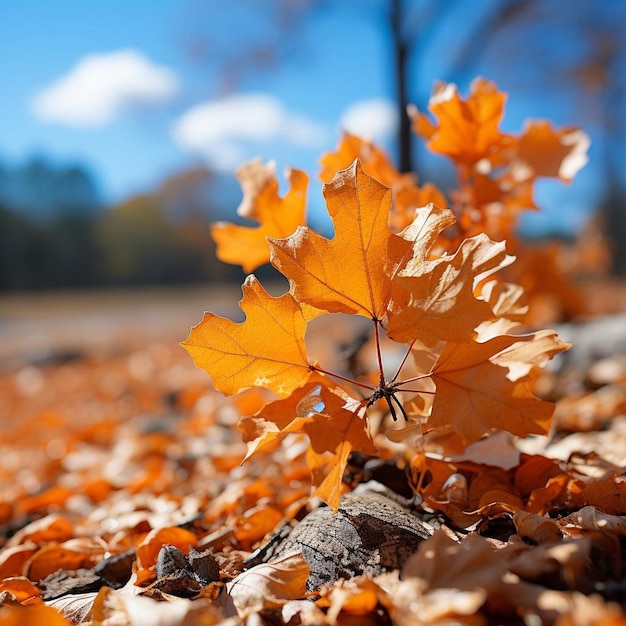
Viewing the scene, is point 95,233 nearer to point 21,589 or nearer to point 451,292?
point 21,589

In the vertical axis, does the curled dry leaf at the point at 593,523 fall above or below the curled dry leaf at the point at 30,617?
below

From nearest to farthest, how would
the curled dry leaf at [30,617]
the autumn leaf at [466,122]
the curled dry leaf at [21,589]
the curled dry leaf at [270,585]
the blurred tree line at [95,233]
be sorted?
the curled dry leaf at [30,617] → the curled dry leaf at [270,585] → the curled dry leaf at [21,589] → the autumn leaf at [466,122] → the blurred tree line at [95,233]

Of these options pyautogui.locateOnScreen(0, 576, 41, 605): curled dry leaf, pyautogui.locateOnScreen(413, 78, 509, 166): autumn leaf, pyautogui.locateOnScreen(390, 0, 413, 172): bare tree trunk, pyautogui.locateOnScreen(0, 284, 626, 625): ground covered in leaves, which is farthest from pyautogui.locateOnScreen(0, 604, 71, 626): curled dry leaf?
pyautogui.locateOnScreen(390, 0, 413, 172): bare tree trunk

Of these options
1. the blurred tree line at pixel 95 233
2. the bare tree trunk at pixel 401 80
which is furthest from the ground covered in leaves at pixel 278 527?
the blurred tree line at pixel 95 233

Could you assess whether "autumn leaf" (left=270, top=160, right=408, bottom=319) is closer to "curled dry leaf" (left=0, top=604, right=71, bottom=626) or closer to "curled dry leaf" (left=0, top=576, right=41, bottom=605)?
"curled dry leaf" (left=0, top=604, right=71, bottom=626)

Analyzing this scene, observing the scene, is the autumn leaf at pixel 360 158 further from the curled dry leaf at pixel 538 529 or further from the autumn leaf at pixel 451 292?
the curled dry leaf at pixel 538 529

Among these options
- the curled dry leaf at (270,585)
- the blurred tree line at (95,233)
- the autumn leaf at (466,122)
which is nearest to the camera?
the curled dry leaf at (270,585)

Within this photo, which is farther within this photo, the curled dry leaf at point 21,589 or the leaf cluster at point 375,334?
the curled dry leaf at point 21,589
